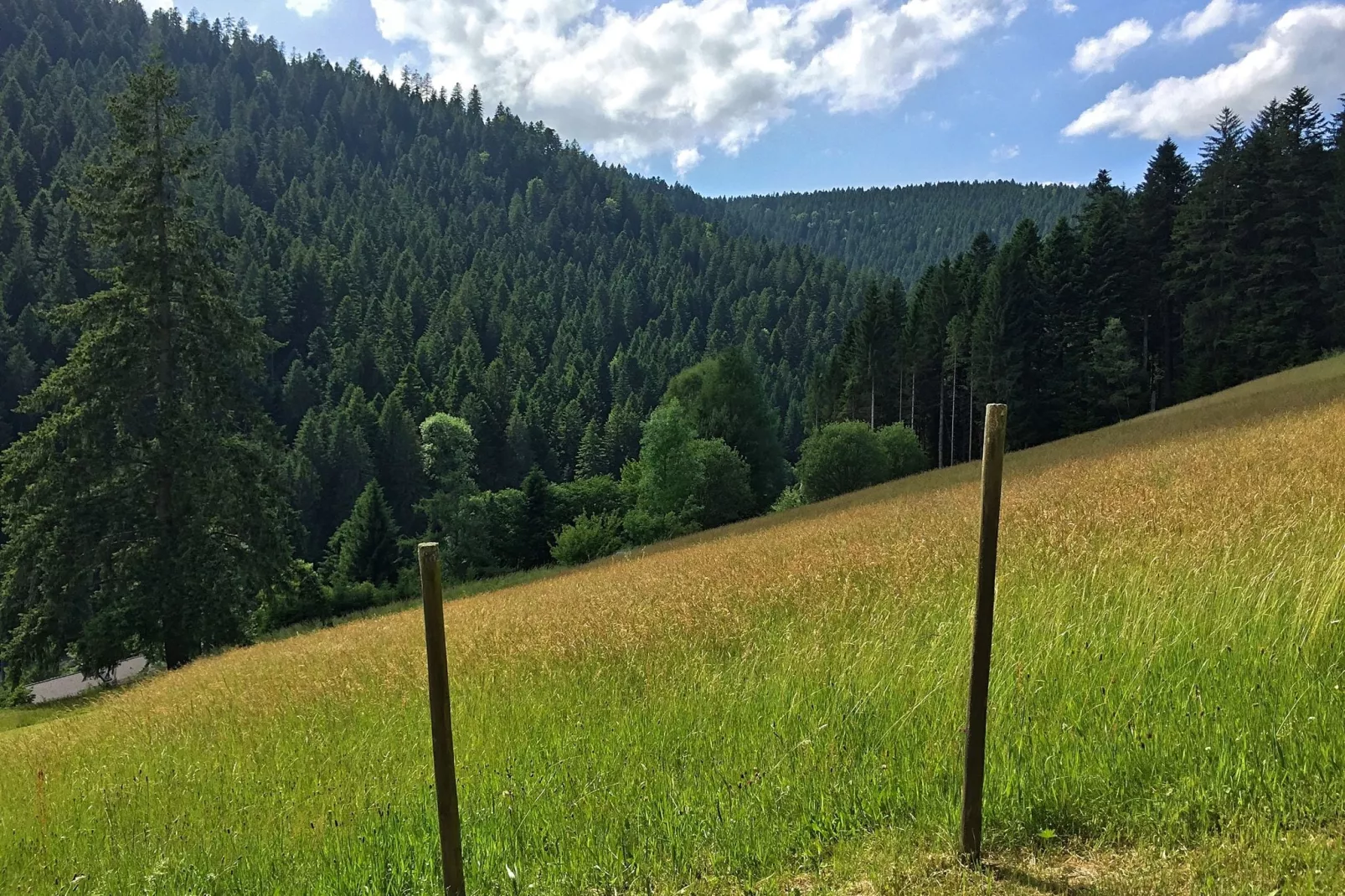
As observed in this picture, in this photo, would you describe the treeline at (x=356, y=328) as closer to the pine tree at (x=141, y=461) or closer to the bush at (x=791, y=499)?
the pine tree at (x=141, y=461)

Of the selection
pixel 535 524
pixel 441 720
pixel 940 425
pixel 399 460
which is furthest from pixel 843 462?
pixel 399 460

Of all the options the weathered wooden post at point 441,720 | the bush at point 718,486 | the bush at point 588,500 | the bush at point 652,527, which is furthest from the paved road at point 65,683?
the weathered wooden post at point 441,720

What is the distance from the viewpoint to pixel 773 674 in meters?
5.79

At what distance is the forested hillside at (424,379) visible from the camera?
71.8ft

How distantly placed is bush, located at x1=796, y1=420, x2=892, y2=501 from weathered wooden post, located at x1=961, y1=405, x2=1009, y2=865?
152 ft

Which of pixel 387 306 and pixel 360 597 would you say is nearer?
pixel 360 597

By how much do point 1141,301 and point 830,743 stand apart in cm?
5733

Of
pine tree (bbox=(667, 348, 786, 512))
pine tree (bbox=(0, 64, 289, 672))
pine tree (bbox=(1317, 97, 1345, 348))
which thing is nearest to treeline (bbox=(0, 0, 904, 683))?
pine tree (bbox=(0, 64, 289, 672))

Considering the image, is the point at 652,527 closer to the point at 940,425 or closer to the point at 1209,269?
the point at 940,425

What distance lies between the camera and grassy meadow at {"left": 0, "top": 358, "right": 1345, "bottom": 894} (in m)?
3.37

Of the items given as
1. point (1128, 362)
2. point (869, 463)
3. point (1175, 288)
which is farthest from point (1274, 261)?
point (869, 463)

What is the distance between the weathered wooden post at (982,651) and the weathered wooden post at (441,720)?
2273 millimetres

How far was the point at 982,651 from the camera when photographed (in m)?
3.30

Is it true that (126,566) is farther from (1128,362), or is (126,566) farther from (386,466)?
(386,466)
